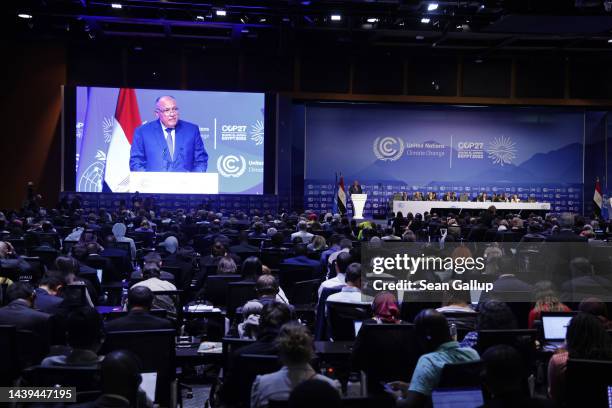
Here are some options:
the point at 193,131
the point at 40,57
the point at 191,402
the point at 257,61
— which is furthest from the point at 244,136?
the point at 191,402

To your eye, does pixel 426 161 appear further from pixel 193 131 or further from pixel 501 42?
pixel 193 131

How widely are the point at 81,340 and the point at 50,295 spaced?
215 centimetres

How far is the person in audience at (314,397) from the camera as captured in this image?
2373 millimetres

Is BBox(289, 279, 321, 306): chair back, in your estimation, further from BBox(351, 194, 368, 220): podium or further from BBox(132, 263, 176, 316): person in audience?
BBox(351, 194, 368, 220): podium

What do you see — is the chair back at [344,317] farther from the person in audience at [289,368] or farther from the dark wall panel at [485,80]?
the dark wall panel at [485,80]

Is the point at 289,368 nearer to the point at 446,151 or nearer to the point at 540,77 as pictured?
the point at 446,151

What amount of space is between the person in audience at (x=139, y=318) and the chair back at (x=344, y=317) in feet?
4.94

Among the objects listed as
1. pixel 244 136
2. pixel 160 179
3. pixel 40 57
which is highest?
pixel 40 57

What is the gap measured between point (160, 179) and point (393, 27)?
8.26 m

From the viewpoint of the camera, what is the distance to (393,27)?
21484 millimetres

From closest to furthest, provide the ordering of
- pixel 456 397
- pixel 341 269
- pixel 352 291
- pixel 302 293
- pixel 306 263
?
pixel 456 397, pixel 352 291, pixel 341 269, pixel 302 293, pixel 306 263

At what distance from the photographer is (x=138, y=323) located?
4.79 m

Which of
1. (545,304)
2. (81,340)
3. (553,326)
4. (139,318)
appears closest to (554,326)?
Answer: (553,326)

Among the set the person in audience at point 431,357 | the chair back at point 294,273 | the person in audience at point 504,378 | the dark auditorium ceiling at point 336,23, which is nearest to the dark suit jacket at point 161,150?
the dark auditorium ceiling at point 336,23
